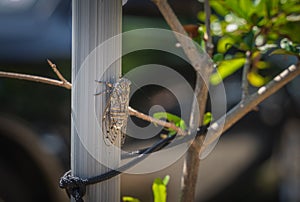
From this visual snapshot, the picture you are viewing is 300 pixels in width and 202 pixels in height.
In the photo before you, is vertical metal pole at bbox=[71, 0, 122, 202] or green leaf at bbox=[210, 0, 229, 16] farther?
green leaf at bbox=[210, 0, 229, 16]

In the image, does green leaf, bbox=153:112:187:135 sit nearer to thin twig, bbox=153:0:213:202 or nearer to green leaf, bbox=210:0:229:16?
thin twig, bbox=153:0:213:202

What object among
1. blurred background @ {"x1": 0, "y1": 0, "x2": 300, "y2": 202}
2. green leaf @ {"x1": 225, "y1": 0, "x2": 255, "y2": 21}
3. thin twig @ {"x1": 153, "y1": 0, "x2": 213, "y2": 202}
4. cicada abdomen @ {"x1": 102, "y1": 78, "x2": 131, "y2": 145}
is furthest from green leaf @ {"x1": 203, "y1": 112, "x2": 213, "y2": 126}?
blurred background @ {"x1": 0, "y1": 0, "x2": 300, "y2": 202}

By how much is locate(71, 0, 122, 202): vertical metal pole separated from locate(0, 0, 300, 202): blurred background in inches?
68.6

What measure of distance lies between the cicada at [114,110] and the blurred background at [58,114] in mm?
1730

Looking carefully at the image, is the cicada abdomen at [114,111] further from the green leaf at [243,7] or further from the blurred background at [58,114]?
the blurred background at [58,114]

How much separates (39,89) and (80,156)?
2.07 m

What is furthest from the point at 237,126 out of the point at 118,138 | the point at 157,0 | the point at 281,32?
the point at 118,138

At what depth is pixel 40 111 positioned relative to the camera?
3.11 metres

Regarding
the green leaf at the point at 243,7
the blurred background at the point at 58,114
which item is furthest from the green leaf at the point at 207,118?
the blurred background at the point at 58,114

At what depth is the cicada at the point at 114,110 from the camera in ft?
3.48

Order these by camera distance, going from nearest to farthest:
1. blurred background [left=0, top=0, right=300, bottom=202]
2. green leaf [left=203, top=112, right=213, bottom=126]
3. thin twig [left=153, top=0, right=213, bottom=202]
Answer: thin twig [left=153, top=0, right=213, bottom=202]
green leaf [left=203, top=112, right=213, bottom=126]
blurred background [left=0, top=0, right=300, bottom=202]

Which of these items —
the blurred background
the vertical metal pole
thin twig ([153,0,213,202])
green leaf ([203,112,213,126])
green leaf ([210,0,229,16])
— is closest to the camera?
the vertical metal pole

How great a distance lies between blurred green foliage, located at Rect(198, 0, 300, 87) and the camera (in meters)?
1.55

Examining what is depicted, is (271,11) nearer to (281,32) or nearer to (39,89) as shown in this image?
(281,32)
